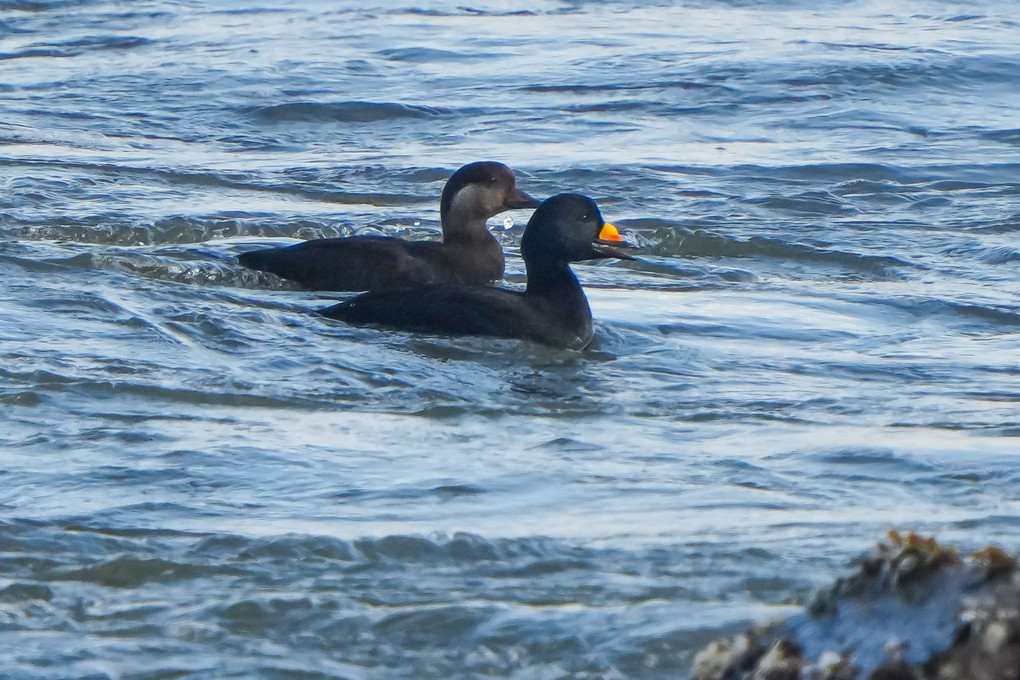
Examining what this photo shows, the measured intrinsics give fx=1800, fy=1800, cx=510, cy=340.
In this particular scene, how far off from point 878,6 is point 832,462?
16.1 meters

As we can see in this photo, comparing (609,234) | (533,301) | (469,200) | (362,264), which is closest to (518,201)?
(469,200)

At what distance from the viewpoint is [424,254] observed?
1025cm

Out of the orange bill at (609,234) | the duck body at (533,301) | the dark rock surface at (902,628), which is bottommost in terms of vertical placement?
the duck body at (533,301)

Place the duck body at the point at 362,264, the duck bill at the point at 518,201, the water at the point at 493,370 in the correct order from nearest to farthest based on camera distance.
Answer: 1. the water at the point at 493,370
2. the duck body at the point at 362,264
3. the duck bill at the point at 518,201

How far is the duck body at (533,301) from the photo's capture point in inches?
351

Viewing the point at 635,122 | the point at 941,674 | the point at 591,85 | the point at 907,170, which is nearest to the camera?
the point at 941,674

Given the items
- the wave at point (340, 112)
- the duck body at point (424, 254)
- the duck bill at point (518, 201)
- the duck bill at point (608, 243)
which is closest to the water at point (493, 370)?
the wave at point (340, 112)

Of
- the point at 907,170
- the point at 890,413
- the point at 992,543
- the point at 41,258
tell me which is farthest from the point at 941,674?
the point at 907,170

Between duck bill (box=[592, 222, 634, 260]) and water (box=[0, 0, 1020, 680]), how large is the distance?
0.37 m

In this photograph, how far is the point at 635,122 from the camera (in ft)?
50.9

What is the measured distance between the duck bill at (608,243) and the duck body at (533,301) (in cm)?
1

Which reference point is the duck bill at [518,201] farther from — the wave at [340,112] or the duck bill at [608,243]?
the wave at [340,112]

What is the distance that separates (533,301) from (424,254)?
135cm

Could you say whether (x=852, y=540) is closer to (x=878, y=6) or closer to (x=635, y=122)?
(x=635, y=122)
